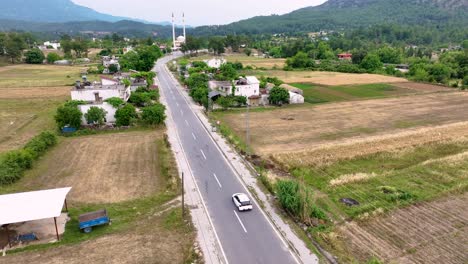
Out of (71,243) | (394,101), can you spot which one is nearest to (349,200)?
(71,243)

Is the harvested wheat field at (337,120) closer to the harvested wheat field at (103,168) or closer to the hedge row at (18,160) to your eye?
the harvested wheat field at (103,168)

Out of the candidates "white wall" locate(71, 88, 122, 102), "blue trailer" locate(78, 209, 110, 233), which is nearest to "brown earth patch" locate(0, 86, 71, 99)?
"white wall" locate(71, 88, 122, 102)

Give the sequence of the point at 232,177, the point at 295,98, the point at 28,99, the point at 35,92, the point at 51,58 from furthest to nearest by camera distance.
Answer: the point at 51,58, the point at 35,92, the point at 28,99, the point at 295,98, the point at 232,177

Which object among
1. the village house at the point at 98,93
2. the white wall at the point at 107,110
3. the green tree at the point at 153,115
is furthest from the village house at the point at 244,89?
the white wall at the point at 107,110

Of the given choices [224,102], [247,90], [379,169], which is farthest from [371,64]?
[379,169]

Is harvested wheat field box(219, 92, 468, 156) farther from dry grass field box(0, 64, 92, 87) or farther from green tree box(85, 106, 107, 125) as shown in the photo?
dry grass field box(0, 64, 92, 87)

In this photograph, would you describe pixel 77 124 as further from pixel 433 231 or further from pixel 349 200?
pixel 433 231

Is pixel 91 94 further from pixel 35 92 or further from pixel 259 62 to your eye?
pixel 259 62
